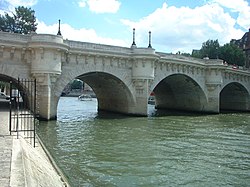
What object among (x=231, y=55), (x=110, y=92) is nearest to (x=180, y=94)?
(x=110, y=92)

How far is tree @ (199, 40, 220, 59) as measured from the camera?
268 feet

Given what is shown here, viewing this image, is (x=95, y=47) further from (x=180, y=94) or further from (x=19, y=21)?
(x=19, y=21)

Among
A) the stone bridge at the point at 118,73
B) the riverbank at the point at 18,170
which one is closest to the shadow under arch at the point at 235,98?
the stone bridge at the point at 118,73

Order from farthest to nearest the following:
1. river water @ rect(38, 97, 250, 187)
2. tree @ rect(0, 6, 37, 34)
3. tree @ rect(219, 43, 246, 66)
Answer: tree @ rect(219, 43, 246, 66), tree @ rect(0, 6, 37, 34), river water @ rect(38, 97, 250, 187)

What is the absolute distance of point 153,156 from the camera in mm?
15047

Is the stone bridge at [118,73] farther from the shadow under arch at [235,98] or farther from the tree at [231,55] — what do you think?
the tree at [231,55]

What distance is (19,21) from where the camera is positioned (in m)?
65.9

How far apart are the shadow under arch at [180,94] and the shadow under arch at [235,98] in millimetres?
10552

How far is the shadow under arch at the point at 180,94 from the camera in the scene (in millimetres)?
45303

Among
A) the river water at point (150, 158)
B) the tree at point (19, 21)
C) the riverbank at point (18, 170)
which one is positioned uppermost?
the tree at point (19, 21)

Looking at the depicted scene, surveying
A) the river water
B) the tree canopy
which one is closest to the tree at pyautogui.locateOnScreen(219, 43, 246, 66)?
the tree canopy

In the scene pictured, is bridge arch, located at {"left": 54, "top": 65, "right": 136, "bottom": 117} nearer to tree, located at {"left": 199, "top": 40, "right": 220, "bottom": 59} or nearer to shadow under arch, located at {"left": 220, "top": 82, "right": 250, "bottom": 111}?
shadow under arch, located at {"left": 220, "top": 82, "right": 250, "bottom": 111}

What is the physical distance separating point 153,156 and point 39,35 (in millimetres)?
16384

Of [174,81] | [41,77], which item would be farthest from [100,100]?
[41,77]
